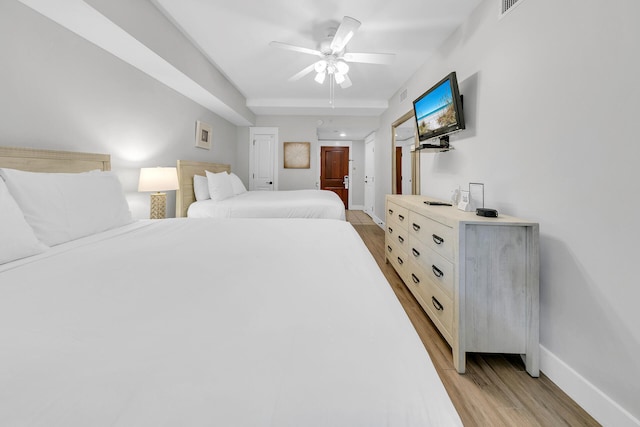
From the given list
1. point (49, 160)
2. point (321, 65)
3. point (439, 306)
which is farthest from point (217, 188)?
point (439, 306)

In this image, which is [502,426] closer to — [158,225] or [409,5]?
[158,225]

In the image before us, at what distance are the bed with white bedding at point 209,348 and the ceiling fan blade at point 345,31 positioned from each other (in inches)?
79.7

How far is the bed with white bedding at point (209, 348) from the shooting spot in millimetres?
393

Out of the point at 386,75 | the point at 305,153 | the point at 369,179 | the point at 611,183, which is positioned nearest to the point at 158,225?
the point at 611,183

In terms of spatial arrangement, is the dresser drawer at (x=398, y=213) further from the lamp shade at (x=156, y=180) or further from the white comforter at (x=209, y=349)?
the lamp shade at (x=156, y=180)

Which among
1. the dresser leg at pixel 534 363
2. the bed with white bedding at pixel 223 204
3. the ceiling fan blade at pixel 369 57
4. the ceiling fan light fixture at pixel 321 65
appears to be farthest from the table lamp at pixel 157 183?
the dresser leg at pixel 534 363

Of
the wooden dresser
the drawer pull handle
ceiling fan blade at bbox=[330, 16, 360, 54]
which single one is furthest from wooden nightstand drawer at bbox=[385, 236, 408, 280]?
ceiling fan blade at bbox=[330, 16, 360, 54]

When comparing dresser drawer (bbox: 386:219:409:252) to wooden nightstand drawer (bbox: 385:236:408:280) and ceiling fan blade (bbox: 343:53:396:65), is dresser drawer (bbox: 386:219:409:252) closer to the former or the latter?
wooden nightstand drawer (bbox: 385:236:408:280)

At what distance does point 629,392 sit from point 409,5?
2800 mm

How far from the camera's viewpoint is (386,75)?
145 inches

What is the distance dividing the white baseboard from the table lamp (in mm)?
3102

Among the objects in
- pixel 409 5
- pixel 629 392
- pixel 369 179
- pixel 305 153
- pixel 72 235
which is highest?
pixel 409 5

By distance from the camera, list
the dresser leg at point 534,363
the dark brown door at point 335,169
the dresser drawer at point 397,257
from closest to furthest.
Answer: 1. the dresser leg at point 534,363
2. the dresser drawer at point 397,257
3. the dark brown door at point 335,169

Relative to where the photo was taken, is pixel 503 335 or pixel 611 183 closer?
pixel 611 183
